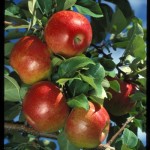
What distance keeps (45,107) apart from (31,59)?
18cm

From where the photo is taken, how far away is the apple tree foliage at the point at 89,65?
154cm

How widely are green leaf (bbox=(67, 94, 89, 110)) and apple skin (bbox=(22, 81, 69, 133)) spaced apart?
0.08 feet

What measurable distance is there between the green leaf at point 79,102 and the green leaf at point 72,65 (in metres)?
0.09

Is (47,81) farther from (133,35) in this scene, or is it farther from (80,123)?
(133,35)

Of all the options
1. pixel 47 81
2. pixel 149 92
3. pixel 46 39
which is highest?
pixel 46 39

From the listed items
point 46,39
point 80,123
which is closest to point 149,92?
point 80,123

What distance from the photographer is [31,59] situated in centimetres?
155

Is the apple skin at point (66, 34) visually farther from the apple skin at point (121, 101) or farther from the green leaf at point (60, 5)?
the apple skin at point (121, 101)

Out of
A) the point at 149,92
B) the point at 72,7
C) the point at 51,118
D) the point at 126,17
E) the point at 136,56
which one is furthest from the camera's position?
the point at 126,17

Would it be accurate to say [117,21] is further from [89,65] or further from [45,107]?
[45,107]

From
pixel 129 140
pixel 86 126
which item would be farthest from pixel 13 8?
pixel 129 140

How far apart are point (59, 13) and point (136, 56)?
0.57 metres

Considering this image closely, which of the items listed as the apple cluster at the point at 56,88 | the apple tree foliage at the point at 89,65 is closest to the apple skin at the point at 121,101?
the apple tree foliage at the point at 89,65

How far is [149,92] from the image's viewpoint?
1858 mm
